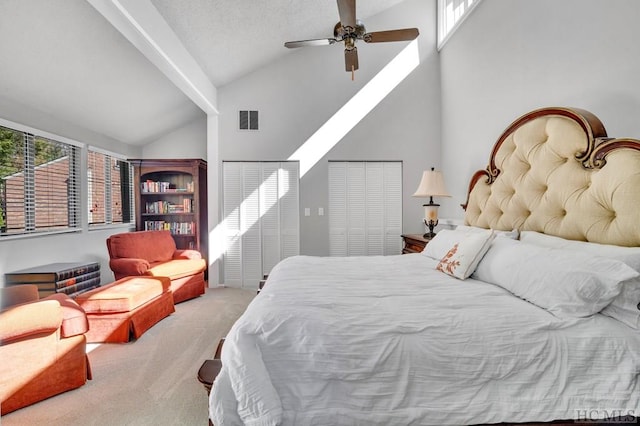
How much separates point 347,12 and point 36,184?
3.53m

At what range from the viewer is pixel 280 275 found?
2016 mm

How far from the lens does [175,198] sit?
514 cm

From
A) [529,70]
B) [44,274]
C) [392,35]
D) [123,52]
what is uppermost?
[123,52]

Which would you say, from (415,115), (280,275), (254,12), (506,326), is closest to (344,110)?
(415,115)

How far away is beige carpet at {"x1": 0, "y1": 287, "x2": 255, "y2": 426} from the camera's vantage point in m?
1.73

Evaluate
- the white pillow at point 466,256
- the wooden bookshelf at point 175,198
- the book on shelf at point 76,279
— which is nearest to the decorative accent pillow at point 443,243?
the white pillow at point 466,256

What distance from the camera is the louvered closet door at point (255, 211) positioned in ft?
14.9

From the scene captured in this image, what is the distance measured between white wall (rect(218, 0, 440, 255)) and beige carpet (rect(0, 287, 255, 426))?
8.05 ft

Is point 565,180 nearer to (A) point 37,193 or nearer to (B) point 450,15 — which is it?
(B) point 450,15

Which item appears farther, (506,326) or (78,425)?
(78,425)

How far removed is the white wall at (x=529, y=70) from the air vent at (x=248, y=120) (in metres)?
2.61

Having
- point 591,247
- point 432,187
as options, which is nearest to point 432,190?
point 432,187

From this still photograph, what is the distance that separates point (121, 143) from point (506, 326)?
211 inches

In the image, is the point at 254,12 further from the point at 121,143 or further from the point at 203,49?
the point at 121,143
